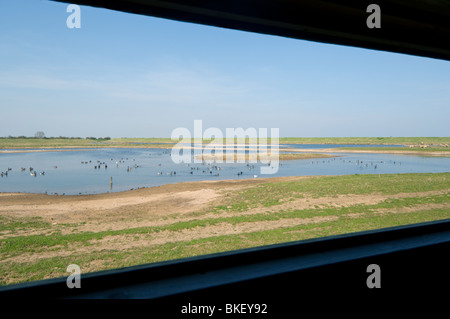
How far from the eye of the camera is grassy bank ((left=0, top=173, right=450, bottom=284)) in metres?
6.64

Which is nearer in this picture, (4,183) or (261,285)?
(261,285)

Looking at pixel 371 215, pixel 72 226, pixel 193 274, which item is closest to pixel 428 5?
pixel 193 274

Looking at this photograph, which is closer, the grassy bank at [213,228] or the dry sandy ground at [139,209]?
the grassy bank at [213,228]

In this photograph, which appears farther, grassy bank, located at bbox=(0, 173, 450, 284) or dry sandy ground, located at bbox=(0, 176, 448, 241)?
dry sandy ground, located at bbox=(0, 176, 448, 241)

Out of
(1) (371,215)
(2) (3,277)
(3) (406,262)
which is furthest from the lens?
(1) (371,215)

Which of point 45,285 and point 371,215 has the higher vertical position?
point 45,285

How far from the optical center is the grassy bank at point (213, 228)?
6.64 metres

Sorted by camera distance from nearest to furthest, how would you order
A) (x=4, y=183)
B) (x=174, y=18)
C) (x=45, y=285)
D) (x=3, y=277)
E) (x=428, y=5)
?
1. (x=45, y=285)
2. (x=174, y=18)
3. (x=428, y=5)
4. (x=3, y=277)
5. (x=4, y=183)

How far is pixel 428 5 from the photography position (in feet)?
5.23

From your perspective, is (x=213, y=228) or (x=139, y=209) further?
(x=139, y=209)

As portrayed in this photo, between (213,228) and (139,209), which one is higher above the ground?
(213,228)

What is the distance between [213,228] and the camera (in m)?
9.32
